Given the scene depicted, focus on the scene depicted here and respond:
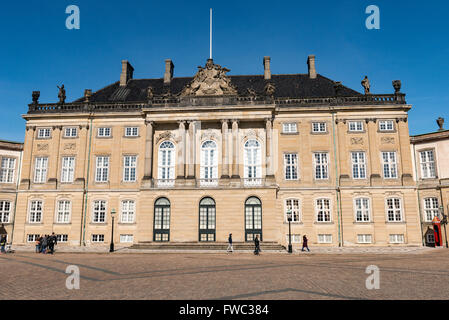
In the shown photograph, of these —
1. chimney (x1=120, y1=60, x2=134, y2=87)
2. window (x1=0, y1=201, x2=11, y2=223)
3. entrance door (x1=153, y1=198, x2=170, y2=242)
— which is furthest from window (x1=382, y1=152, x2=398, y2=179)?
window (x1=0, y1=201, x2=11, y2=223)

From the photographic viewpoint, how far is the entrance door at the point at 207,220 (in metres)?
33.9

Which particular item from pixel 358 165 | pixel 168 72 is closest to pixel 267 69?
pixel 168 72

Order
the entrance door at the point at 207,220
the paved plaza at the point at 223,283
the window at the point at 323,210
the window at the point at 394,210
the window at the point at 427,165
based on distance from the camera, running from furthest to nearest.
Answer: the window at the point at 427,165, the window at the point at 323,210, the window at the point at 394,210, the entrance door at the point at 207,220, the paved plaza at the point at 223,283

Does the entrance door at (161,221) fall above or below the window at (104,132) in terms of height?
below

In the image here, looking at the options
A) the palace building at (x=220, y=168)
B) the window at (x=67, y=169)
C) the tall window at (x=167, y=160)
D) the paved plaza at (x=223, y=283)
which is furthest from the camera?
the window at (x=67, y=169)

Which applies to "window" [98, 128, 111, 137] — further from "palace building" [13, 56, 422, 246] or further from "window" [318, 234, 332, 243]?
"window" [318, 234, 332, 243]

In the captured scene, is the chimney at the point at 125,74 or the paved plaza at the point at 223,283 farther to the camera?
the chimney at the point at 125,74

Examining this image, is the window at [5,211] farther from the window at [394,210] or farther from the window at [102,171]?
the window at [394,210]

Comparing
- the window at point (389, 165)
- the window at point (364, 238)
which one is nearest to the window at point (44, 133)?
the window at point (364, 238)

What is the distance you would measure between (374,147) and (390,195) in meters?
5.16

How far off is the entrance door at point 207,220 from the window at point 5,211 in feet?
72.5

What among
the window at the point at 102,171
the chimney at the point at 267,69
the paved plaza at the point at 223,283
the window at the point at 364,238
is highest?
the chimney at the point at 267,69

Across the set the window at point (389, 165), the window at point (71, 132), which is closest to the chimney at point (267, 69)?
the window at point (389, 165)

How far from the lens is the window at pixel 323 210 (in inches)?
1394
